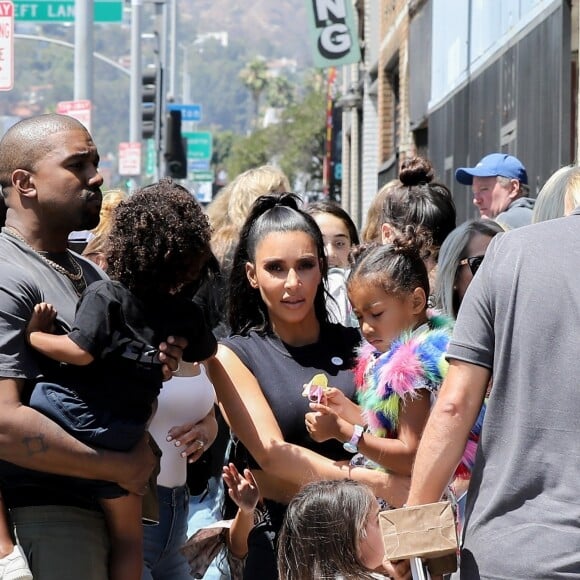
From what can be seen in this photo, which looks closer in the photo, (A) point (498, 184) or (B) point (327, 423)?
(B) point (327, 423)

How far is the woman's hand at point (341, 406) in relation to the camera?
3.97m

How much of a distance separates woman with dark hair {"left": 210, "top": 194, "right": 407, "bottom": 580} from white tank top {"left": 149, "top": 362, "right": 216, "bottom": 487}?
177mm

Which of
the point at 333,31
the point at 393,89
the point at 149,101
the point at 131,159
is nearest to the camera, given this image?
the point at 333,31

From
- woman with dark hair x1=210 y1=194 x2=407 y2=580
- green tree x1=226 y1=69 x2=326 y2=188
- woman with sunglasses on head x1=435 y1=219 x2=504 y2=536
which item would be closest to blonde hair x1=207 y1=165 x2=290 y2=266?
woman with sunglasses on head x1=435 y1=219 x2=504 y2=536

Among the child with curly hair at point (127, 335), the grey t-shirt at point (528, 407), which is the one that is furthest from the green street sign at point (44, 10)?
the grey t-shirt at point (528, 407)

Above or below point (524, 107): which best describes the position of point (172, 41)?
above

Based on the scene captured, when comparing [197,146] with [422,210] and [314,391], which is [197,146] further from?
[314,391]

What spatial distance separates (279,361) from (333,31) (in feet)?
62.3

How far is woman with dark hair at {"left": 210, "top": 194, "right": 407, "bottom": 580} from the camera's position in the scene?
4125 mm

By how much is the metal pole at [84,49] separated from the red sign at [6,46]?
400 centimetres

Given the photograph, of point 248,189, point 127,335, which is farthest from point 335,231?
point 127,335

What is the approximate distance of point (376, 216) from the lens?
6.56 metres

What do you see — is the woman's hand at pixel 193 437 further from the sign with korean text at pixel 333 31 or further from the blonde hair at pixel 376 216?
the sign with korean text at pixel 333 31

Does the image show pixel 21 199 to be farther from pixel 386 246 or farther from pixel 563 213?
pixel 563 213
